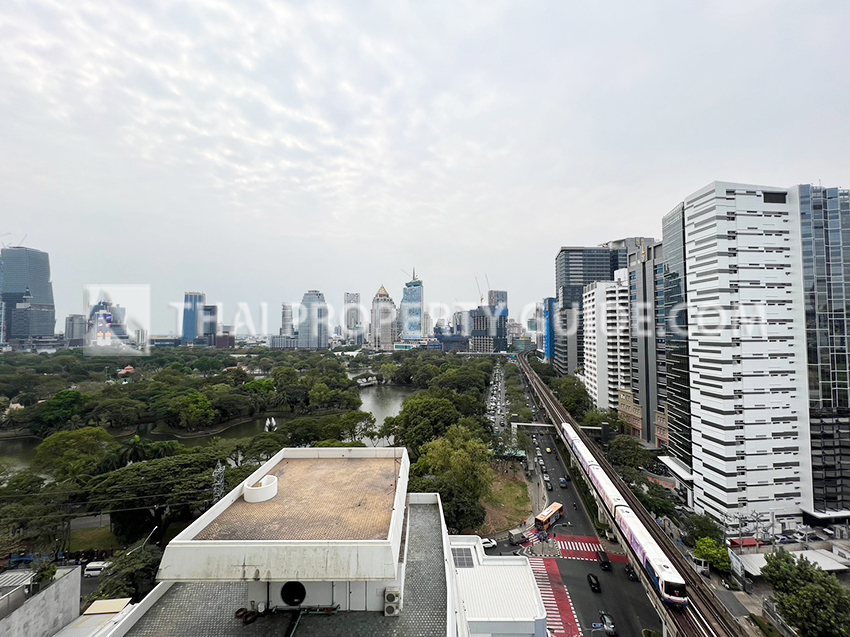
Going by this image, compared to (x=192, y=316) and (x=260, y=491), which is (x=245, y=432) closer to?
(x=260, y=491)

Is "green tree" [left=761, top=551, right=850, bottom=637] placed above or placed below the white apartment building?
below

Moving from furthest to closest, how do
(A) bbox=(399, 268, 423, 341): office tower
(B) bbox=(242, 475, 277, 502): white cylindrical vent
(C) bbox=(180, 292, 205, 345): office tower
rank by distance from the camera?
1. (A) bbox=(399, 268, 423, 341): office tower
2. (C) bbox=(180, 292, 205, 345): office tower
3. (B) bbox=(242, 475, 277, 502): white cylindrical vent

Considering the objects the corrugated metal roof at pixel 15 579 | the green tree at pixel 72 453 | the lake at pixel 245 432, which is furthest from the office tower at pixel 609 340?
the green tree at pixel 72 453

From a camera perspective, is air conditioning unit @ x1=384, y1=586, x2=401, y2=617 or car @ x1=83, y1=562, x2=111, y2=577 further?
car @ x1=83, y1=562, x2=111, y2=577

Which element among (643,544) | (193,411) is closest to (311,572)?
(643,544)

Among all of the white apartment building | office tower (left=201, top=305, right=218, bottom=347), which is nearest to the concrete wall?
the white apartment building

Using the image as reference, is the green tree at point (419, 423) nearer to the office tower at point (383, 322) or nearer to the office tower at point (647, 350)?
the office tower at point (647, 350)

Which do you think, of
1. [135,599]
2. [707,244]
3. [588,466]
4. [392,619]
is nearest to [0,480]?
[135,599]

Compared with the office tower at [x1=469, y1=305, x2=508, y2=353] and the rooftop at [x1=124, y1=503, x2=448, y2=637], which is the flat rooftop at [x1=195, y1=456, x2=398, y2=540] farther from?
the office tower at [x1=469, y1=305, x2=508, y2=353]
